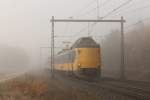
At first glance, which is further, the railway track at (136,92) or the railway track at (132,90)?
the railway track at (132,90)

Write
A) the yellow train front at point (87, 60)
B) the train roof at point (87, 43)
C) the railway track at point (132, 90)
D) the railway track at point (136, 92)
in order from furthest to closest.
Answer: the train roof at point (87, 43) < the yellow train front at point (87, 60) < the railway track at point (132, 90) < the railway track at point (136, 92)

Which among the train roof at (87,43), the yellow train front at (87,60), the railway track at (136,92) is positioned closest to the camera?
the railway track at (136,92)

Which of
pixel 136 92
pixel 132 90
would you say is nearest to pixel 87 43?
pixel 132 90

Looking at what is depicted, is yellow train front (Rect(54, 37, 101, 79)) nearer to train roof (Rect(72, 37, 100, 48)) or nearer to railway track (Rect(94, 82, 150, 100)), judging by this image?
train roof (Rect(72, 37, 100, 48))

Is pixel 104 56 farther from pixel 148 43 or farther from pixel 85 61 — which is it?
pixel 85 61

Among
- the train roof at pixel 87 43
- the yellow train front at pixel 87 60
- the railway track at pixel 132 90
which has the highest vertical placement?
the train roof at pixel 87 43

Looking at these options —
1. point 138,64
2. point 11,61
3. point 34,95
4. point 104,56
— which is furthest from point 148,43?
point 11,61

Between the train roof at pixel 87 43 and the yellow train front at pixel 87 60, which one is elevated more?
the train roof at pixel 87 43

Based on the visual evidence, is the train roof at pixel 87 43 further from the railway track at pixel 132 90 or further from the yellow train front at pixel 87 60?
the railway track at pixel 132 90

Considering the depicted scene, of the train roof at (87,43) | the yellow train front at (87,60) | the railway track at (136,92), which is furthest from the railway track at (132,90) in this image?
the train roof at (87,43)

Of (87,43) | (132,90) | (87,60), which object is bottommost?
(132,90)

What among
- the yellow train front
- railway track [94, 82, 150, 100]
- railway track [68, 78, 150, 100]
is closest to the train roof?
the yellow train front

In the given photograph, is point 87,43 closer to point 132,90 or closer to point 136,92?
point 132,90

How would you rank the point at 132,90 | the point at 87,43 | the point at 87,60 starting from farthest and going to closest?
the point at 87,43 → the point at 87,60 → the point at 132,90
